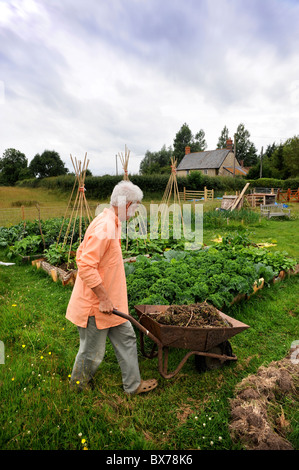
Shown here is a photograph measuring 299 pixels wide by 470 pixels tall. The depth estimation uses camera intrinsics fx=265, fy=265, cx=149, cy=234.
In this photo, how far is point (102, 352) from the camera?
232 cm

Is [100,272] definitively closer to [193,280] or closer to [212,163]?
[193,280]

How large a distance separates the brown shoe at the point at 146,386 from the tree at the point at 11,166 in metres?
33.8

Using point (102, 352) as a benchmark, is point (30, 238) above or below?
above

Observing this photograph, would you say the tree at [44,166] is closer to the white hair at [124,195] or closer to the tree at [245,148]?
the white hair at [124,195]

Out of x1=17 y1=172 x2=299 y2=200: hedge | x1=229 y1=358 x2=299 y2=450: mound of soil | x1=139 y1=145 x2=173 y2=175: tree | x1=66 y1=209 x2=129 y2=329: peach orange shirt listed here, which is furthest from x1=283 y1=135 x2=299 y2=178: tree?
x1=66 y1=209 x2=129 y2=329: peach orange shirt

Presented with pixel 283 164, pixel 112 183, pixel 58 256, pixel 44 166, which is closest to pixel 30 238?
pixel 58 256

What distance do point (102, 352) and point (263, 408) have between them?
1378 mm

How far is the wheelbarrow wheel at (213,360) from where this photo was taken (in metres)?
2.75

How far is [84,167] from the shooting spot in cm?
654

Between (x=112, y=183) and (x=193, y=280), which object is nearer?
(x=193, y=280)

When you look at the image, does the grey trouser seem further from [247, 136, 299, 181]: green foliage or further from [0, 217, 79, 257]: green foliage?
[247, 136, 299, 181]: green foliage

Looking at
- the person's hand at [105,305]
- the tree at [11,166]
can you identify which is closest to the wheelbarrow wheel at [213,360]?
the person's hand at [105,305]

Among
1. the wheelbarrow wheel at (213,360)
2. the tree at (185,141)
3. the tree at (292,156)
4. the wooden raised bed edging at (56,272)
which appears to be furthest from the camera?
the tree at (185,141)
